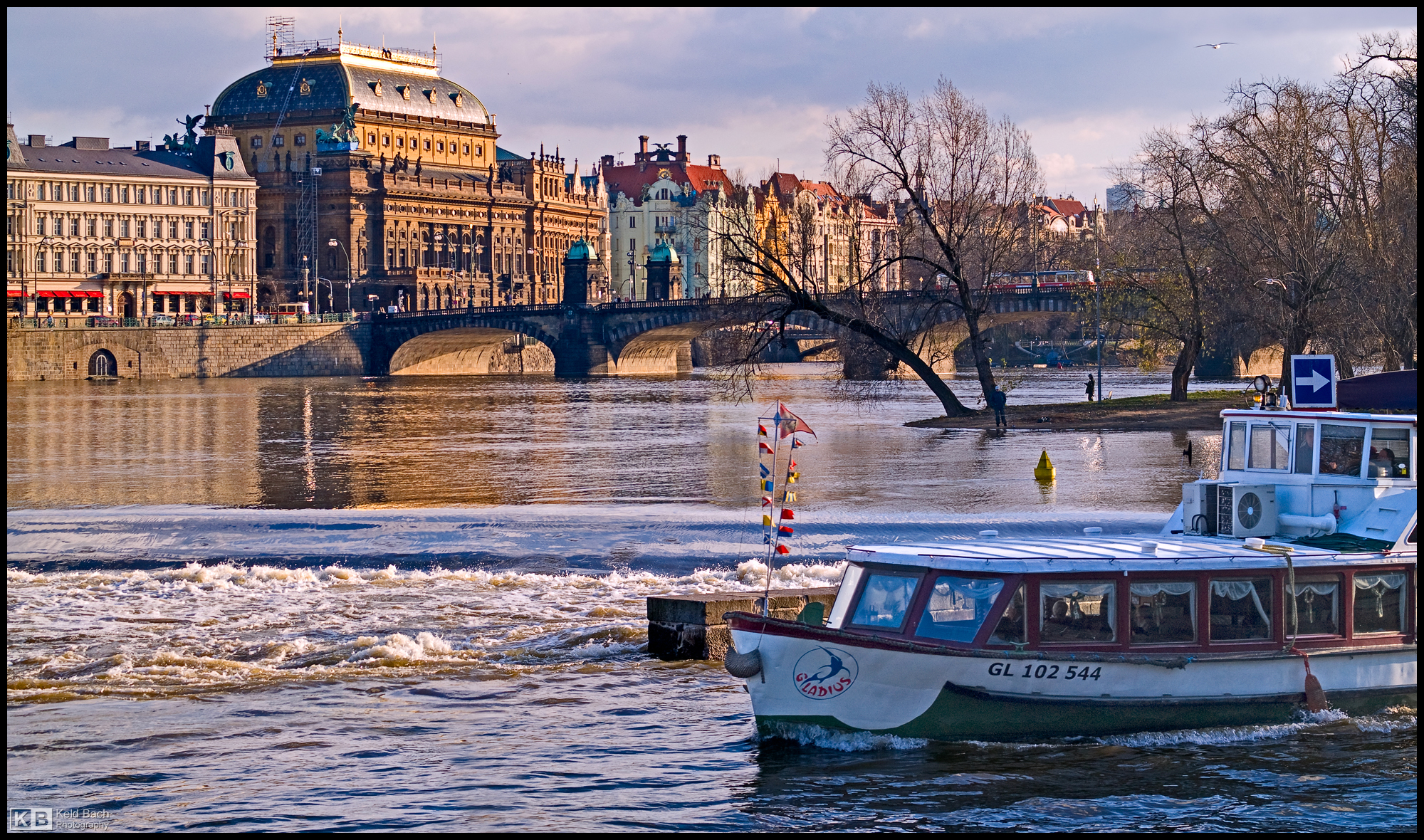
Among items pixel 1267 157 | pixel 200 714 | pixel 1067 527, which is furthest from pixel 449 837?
pixel 1267 157

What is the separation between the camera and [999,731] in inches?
700

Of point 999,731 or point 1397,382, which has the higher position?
point 1397,382

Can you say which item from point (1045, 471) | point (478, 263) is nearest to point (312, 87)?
point (478, 263)

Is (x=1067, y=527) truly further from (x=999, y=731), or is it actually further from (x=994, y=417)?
(x=994, y=417)

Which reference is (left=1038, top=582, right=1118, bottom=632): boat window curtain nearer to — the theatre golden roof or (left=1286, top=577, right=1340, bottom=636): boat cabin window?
(left=1286, top=577, right=1340, bottom=636): boat cabin window

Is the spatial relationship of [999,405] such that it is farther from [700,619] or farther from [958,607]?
[958,607]

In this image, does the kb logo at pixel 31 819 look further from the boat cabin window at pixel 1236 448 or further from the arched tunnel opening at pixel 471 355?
the arched tunnel opening at pixel 471 355

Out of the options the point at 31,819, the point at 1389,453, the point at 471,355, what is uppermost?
the point at 471,355

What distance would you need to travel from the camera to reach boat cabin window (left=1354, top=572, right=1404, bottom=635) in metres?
19.2

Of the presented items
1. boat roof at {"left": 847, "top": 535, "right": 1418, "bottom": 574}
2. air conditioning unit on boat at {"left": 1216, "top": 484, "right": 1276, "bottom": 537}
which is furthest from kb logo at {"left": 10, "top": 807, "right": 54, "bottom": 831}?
air conditioning unit on boat at {"left": 1216, "top": 484, "right": 1276, "bottom": 537}

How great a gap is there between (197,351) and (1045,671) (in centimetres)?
12251

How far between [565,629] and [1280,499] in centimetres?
927

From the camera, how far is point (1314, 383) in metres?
20.8

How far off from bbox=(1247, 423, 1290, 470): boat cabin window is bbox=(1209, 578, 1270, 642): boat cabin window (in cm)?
273
